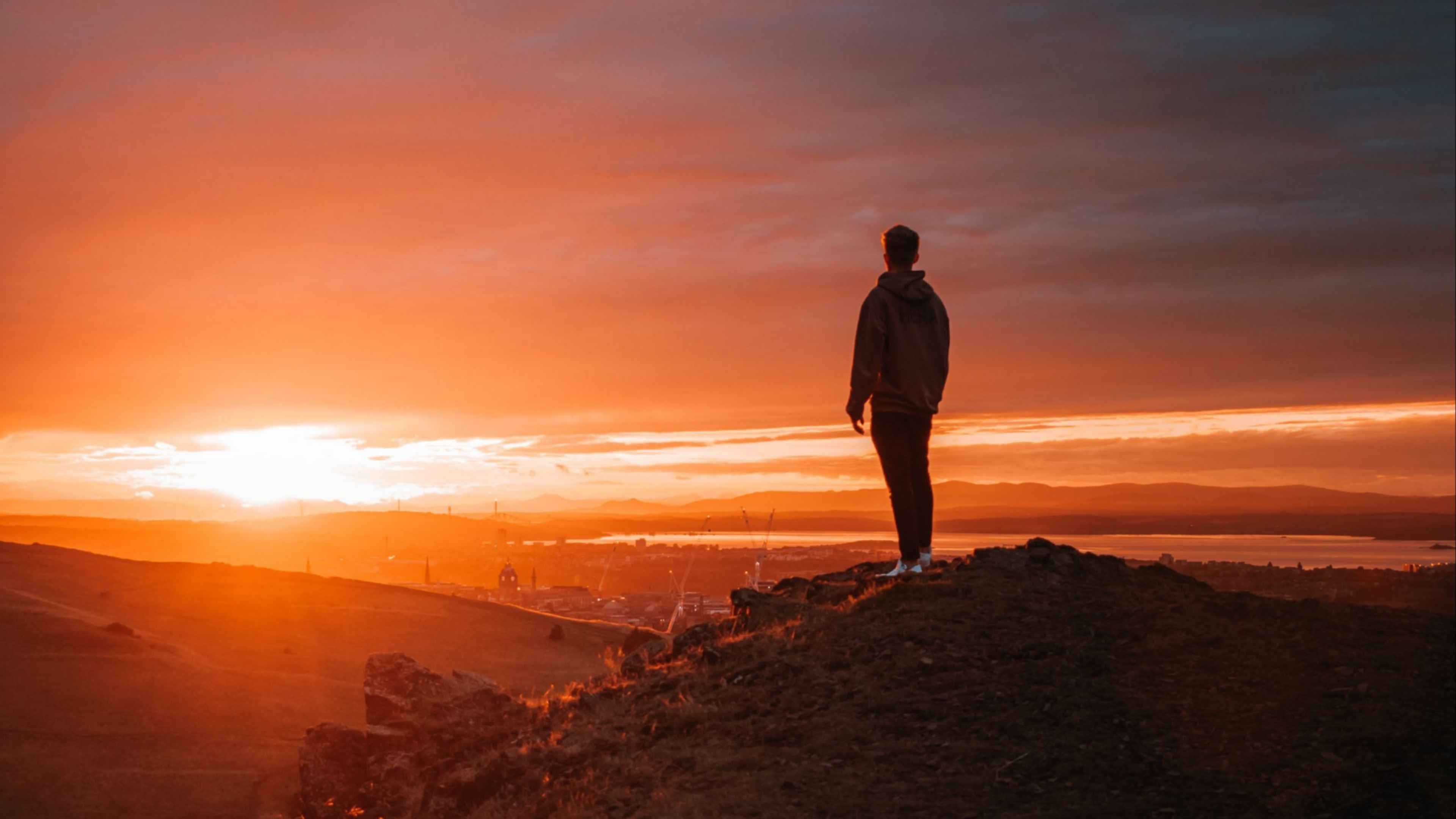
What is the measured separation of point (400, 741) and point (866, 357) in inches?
312

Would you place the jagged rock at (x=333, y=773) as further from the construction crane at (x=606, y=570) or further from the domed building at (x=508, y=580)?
the construction crane at (x=606, y=570)

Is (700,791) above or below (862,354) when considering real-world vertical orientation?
below

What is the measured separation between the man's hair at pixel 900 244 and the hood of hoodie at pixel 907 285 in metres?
0.15

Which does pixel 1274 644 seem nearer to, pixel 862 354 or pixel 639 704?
pixel 862 354

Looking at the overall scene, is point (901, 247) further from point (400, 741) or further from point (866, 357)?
point (400, 741)

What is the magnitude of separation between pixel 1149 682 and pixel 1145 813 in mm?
1854

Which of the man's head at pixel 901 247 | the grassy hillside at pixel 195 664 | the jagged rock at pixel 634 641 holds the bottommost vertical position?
the grassy hillside at pixel 195 664

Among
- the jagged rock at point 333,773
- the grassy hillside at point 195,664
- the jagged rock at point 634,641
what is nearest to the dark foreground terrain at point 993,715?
the jagged rock at point 333,773

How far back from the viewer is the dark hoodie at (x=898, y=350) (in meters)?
12.0

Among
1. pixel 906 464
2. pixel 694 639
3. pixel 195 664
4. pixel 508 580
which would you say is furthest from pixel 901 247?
pixel 508 580

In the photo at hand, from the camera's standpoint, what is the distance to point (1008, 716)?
9094 mm

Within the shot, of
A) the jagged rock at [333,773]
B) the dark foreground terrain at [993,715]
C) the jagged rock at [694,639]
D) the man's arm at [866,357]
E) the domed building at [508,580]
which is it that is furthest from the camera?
the domed building at [508,580]

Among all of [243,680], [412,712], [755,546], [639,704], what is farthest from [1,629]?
[755,546]

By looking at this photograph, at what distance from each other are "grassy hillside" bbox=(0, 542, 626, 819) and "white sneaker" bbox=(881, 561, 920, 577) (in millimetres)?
10241
